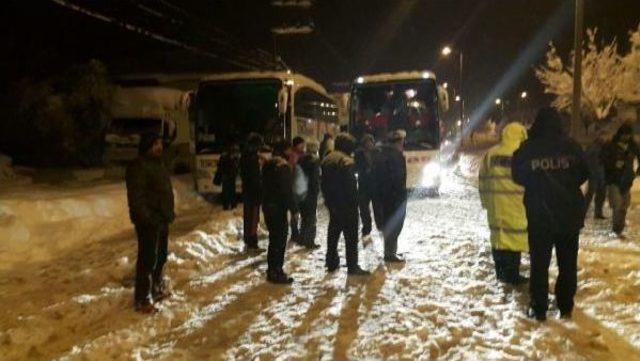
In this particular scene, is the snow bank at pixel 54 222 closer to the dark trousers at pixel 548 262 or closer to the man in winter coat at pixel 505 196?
the man in winter coat at pixel 505 196

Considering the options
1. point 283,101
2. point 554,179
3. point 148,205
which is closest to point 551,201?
point 554,179

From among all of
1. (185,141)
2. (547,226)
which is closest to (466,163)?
(185,141)

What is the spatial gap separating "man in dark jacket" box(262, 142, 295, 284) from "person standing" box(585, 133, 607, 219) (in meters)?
5.63

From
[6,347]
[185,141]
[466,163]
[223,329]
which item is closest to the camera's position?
[6,347]

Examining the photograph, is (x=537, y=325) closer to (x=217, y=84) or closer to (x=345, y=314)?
(x=345, y=314)

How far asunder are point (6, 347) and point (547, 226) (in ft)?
16.5

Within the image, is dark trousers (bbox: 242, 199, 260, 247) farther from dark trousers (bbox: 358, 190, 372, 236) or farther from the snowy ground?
dark trousers (bbox: 358, 190, 372, 236)

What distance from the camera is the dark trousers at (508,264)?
6836 mm

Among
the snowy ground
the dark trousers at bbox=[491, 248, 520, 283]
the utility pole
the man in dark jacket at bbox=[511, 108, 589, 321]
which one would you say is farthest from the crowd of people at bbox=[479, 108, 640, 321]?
the utility pole

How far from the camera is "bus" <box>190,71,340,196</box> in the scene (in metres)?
14.1

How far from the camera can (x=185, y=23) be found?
711 inches

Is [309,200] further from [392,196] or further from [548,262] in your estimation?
[548,262]

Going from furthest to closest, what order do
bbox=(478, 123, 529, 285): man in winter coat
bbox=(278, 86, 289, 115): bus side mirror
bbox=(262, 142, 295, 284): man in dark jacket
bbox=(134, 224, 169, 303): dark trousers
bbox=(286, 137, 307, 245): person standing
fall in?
bbox=(278, 86, 289, 115): bus side mirror, bbox=(286, 137, 307, 245): person standing, bbox=(262, 142, 295, 284): man in dark jacket, bbox=(478, 123, 529, 285): man in winter coat, bbox=(134, 224, 169, 303): dark trousers

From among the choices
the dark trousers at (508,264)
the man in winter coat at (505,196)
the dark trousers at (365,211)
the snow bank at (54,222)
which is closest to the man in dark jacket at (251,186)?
the dark trousers at (365,211)
